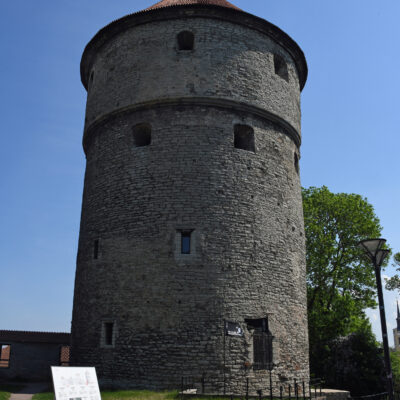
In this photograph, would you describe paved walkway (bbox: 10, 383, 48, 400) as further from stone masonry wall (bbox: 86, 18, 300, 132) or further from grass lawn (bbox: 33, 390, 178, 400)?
stone masonry wall (bbox: 86, 18, 300, 132)

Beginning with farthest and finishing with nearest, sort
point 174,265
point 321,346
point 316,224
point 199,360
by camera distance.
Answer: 1. point 316,224
2. point 321,346
3. point 174,265
4. point 199,360

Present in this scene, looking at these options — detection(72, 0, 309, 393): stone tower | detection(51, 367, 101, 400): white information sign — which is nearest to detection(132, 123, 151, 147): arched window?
detection(72, 0, 309, 393): stone tower

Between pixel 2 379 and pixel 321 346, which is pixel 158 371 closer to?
pixel 2 379

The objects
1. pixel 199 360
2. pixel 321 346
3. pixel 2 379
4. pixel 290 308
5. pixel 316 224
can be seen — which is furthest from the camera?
pixel 316 224

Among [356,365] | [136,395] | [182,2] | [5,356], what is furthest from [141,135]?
[5,356]

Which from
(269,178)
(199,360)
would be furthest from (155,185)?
(199,360)

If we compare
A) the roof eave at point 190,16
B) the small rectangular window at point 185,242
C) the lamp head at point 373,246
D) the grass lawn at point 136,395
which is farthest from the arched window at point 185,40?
the grass lawn at point 136,395

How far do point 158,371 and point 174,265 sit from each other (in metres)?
2.58

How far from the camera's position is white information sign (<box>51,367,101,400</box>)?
19.8ft

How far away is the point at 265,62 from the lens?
14.5 m

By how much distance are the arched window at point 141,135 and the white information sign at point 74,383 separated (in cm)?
829

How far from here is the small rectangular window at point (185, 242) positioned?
12.2 metres

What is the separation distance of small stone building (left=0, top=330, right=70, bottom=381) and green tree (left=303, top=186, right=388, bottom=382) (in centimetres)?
1086

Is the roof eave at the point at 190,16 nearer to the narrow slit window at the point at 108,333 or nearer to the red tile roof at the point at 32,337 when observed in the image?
the narrow slit window at the point at 108,333
